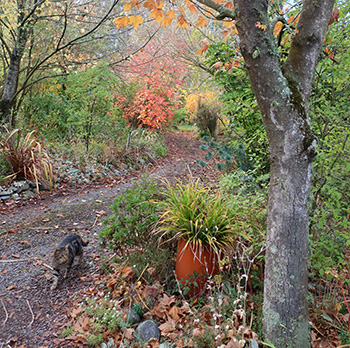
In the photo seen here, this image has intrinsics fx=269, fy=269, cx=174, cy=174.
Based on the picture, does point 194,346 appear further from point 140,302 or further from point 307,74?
point 307,74

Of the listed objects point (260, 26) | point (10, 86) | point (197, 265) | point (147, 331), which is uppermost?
point (10, 86)

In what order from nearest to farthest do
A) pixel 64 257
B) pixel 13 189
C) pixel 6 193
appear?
pixel 64 257
pixel 6 193
pixel 13 189

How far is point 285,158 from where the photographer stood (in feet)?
5.47

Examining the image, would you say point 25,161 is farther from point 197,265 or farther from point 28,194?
point 197,265

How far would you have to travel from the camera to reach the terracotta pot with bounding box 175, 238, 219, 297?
7.72 feet

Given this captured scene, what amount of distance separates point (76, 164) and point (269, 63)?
5.27m

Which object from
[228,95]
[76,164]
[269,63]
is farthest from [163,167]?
[269,63]

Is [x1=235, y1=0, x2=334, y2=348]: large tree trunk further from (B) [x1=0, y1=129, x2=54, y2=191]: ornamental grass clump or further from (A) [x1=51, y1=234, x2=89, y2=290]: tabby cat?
(B) [x1=0, y1=129, x2=54, y2=191]: ornamental grass clump

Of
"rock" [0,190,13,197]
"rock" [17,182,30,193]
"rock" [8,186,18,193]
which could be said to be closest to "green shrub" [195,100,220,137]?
"rock" [17,182,30,193]

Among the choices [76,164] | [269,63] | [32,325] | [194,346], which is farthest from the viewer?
[76,164]

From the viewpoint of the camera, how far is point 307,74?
68.7 inches

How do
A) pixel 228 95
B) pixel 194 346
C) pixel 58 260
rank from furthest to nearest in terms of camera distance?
pixel 228 95
pixel 58 260
pixel 194 346

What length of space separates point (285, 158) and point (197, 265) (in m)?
1.24

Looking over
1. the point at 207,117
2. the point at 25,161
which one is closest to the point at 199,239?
the point at 25,161
